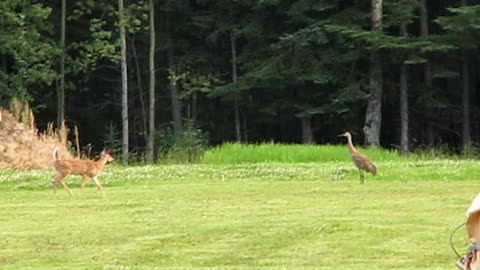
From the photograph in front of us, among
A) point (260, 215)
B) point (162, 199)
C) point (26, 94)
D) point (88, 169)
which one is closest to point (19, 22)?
point (26, 94)

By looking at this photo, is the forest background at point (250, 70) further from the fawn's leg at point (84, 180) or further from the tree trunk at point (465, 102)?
the fawn's leg at point (84, 180)

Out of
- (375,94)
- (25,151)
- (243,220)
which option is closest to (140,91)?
(375,94)

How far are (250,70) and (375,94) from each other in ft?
19.3

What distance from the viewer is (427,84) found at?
42781 millimetres

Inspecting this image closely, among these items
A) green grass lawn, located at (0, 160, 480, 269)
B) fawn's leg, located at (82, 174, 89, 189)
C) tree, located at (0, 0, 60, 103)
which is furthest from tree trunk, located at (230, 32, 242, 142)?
fawn's leg, located at (82, 174, 89, 189)

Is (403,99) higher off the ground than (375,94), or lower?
lower

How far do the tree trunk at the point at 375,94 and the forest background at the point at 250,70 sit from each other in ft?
0.15

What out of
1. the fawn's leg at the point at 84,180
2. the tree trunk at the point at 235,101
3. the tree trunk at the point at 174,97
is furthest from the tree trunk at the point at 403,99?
the fawn's leg at the point at 84,180

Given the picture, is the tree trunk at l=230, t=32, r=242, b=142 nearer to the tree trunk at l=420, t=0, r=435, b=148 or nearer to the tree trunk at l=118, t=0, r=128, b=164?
the tree trunk at l=118, t=0, r=128, b=164

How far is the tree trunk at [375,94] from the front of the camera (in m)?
41.1

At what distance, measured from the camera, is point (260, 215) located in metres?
17.6

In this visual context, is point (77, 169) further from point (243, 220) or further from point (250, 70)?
point (250, 70)

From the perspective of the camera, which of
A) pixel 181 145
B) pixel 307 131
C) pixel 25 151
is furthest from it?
pixel 307 131

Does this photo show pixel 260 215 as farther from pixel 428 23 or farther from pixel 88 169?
pixel 428 23
